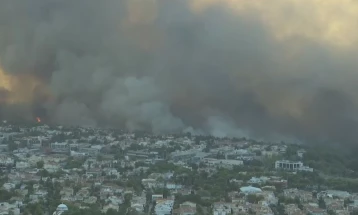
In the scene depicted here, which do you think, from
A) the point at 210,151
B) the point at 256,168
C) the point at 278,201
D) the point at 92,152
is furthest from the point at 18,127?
the point at 278,201

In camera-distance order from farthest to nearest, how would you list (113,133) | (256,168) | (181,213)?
(113,133) → (256,168) → (181,213)

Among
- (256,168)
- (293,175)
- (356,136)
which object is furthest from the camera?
(356,136)

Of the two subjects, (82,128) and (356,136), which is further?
(82,128)

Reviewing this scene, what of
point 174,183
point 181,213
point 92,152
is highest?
point 92,152

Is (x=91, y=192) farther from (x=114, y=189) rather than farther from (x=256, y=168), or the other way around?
(x=256, y=168)

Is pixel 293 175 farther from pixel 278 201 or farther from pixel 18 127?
pixel 18 127

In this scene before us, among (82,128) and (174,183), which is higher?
(82,128)
